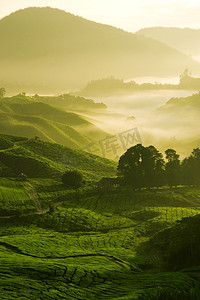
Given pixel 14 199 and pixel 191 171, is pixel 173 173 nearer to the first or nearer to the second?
pixel 191 171

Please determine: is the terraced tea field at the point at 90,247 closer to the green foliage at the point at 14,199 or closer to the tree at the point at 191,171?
the green foliage at the point at 14,199

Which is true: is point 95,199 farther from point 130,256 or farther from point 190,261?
point 190,261

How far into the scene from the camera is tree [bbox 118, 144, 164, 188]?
429 ft

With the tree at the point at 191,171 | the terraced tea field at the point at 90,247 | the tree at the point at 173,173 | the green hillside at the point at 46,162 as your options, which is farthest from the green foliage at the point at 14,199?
the tree at the point at 191,171

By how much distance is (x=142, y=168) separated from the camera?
133 meters

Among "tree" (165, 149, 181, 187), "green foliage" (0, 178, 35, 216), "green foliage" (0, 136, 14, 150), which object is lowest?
"green foliage" (0, 178, 35, 216)

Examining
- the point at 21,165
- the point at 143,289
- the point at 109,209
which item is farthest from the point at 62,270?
the point at 21,165

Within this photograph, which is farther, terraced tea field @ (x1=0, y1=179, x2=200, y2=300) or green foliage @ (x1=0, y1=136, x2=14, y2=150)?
green foliage @ (x1=0, y1=136, x2=14, y2=150)

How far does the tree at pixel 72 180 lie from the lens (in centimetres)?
12962

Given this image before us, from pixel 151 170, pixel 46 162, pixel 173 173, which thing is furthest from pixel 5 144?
pixel 173 173

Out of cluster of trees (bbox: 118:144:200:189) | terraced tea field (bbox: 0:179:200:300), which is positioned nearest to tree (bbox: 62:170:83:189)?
terraced tea field (bbox: 0:179:200:300)

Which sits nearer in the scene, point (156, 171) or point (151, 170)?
point (151, 170)

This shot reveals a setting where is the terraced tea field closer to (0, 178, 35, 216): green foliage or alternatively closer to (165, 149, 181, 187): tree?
(0, 178, 35, 216): green foliage

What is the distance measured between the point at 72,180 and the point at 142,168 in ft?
75.6
